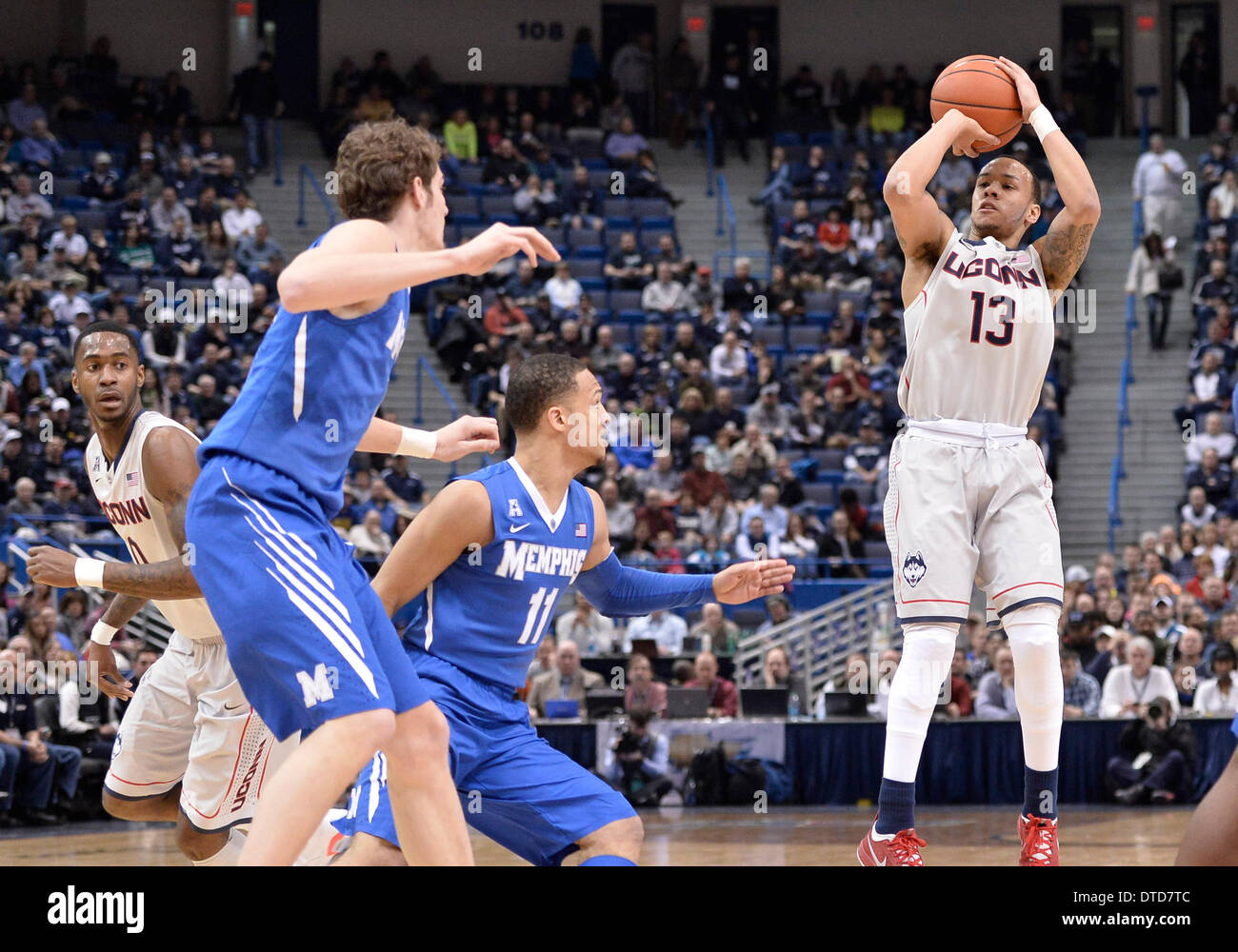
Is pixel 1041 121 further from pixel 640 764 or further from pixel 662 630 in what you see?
pixel 662 630

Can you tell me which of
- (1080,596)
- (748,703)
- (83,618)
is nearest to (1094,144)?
(1080,596)

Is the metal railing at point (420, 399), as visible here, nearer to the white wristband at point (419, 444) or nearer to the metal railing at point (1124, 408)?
the metal railing at point (1124, 408)

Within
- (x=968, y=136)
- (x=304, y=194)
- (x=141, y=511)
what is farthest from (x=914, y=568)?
(x=304, y=194)

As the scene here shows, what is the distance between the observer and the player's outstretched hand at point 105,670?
576 centimetres

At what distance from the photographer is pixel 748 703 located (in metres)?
12.8

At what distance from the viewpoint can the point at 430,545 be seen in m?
4.62

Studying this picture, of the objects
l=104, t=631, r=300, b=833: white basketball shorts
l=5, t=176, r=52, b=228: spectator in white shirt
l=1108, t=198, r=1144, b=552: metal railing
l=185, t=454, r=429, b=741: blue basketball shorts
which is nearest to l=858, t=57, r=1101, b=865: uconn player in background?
l=185, t=454, r=429, b=741: blue basketball shorts

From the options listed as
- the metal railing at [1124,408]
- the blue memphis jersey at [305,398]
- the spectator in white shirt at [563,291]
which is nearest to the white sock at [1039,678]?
the blue memphis jersey at [305,398]

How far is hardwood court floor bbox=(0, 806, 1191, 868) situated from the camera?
8.20 m

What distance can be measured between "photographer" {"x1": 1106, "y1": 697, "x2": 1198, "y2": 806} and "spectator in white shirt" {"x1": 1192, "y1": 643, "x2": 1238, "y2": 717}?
53 centimetres

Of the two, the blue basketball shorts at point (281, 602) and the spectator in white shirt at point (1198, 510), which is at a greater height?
the blue basketball shorts at point (281, 602)

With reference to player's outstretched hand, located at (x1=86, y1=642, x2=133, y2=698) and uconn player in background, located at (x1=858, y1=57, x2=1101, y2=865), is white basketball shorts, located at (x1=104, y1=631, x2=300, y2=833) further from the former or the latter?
uconn player in background, located at (x1=858, y1=57, x2=1101, y2=865)
